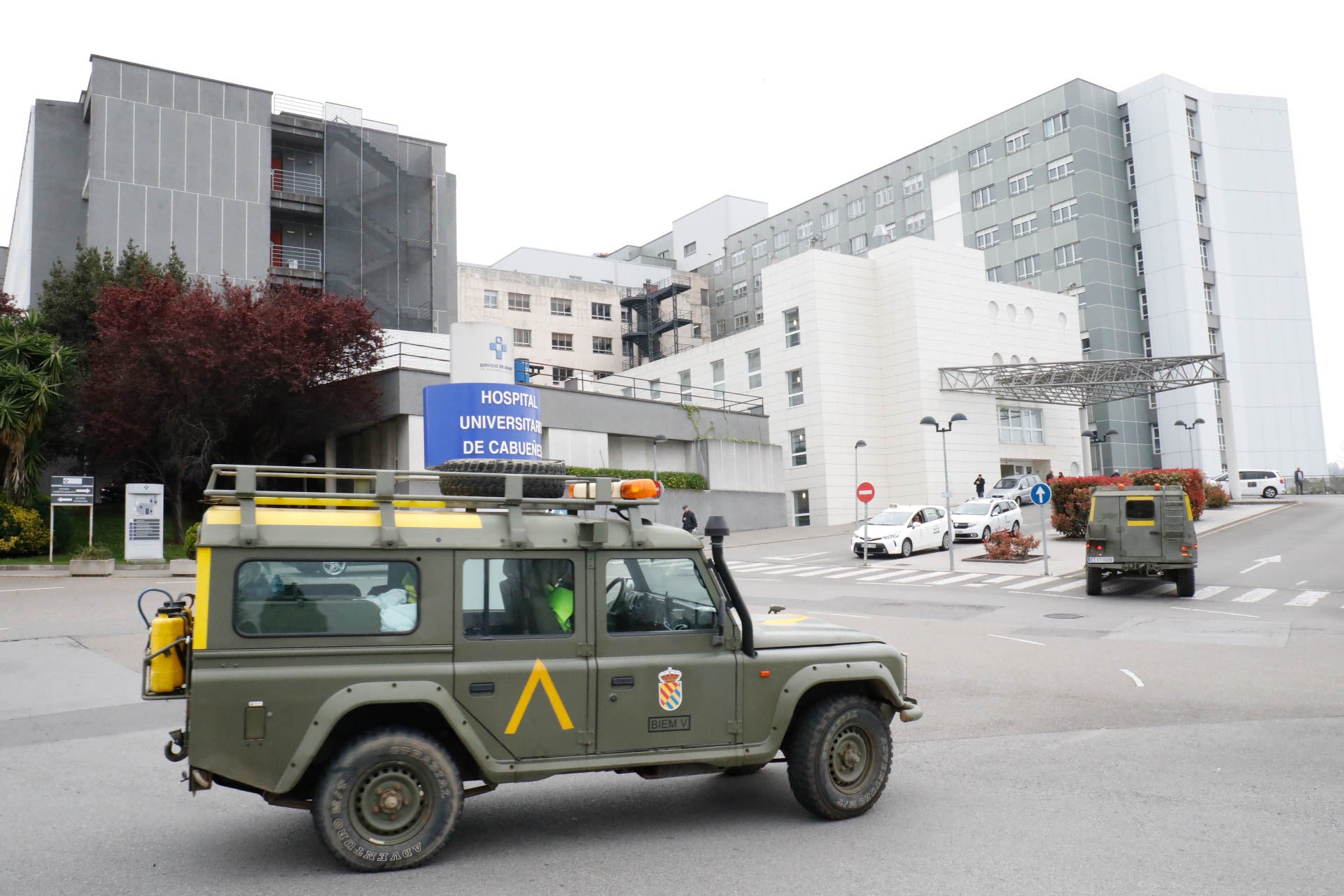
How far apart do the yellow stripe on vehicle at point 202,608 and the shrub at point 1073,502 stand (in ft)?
98.4

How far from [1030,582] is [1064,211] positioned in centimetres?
4487

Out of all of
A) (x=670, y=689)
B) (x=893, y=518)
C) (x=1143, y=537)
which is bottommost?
(x=670, y=689)

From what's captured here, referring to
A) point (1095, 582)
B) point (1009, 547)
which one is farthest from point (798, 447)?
point (1095, 582)

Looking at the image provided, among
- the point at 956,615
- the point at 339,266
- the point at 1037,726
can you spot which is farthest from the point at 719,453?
the point at 1037,726

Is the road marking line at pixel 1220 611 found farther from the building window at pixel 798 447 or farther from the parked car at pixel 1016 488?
the building window at pixel 798 447

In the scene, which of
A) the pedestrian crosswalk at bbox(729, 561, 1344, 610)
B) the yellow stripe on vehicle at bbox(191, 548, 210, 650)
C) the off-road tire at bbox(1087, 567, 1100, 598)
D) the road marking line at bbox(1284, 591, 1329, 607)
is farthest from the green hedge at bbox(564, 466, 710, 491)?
the yellow stripe on vehicle at bbox(191, 548, 210, 650)

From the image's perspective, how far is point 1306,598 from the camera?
64.1ft

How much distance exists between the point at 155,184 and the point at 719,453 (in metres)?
25.6

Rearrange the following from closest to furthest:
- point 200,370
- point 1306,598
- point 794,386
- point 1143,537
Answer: point 1306,598
point 1143,537
point 200,370
point 794,386

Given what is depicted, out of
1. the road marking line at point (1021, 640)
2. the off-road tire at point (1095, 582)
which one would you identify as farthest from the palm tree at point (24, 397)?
the off-road tire at point (1095, 582)

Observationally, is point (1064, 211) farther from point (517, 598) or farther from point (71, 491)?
point (517, 598)

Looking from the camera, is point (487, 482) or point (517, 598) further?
point (487, 482)

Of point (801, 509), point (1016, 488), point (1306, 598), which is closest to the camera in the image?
point (1306, 598)

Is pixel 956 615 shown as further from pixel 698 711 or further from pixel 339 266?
pixel 339 266
